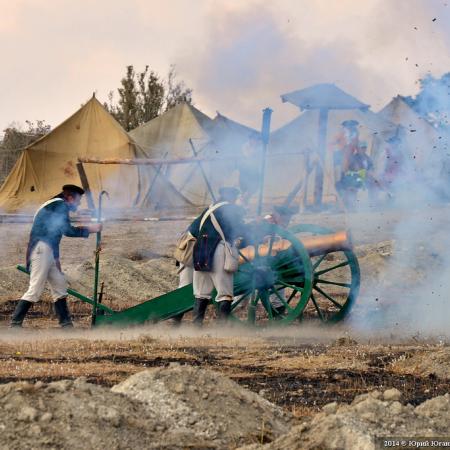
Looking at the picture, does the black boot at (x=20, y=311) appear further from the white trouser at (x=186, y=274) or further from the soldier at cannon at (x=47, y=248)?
the white trouser at (x=186, y=274)

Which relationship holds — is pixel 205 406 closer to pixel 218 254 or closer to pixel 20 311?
pixel 218 254

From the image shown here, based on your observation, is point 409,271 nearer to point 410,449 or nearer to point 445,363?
point 445,363

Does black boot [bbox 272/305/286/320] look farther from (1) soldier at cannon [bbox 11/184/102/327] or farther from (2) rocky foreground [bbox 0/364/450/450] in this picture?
(2) rocky foreground [bbox 0/364/450/450]

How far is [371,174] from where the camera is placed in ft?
52.8

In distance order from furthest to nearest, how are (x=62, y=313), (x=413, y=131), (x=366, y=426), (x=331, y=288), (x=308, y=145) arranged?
(x=308, y=145) < (x=413, y=131) < (x=331, y=288) < (x=62, y=313) < (x=366, y=426)

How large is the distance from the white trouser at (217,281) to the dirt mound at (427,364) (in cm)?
233

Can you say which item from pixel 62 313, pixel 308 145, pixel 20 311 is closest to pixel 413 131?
pixel 308 145

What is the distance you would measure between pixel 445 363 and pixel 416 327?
308 centimetres

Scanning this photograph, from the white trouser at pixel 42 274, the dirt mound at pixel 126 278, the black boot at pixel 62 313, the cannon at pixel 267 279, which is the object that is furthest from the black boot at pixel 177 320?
the dirt mound at pixel 126 278

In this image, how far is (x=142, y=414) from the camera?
192 inches

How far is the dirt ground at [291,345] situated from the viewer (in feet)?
20.4

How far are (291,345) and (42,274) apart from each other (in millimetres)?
2447

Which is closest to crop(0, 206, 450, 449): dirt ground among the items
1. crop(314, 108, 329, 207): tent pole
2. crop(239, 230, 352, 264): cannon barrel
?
crop(239, 230, 352, 264): cannon barrel

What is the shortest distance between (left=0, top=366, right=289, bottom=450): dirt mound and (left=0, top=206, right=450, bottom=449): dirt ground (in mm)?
120
